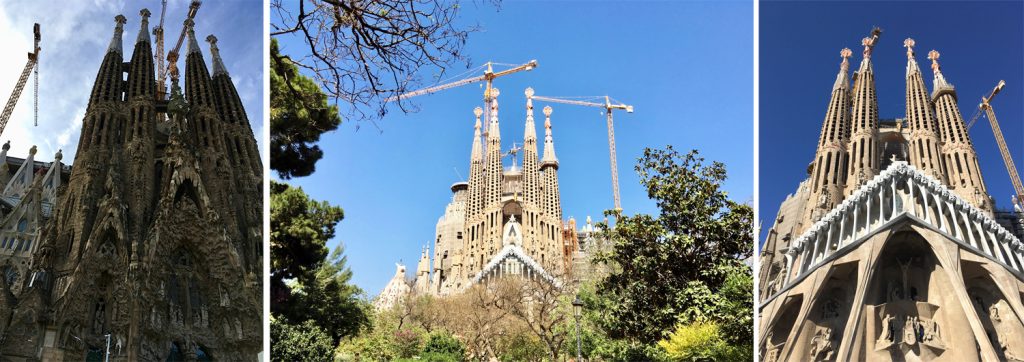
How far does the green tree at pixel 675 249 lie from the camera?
376 inches

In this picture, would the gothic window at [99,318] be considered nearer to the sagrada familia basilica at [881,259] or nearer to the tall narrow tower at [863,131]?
the sagrada familia basilica at [881,259]

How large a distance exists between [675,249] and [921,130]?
10953mm

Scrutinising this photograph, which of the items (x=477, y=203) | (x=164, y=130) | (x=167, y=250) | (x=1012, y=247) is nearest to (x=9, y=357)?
(x=167, y=250)

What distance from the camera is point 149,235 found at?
17.0 metres

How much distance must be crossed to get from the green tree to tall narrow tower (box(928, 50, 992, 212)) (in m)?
8.53

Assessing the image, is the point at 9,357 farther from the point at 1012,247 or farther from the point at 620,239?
the point at 1012,247

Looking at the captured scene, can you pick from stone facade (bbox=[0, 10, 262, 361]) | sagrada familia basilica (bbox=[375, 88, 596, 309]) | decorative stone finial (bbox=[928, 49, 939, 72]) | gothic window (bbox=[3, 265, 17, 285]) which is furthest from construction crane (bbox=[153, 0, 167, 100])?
decorative stone finial (bbox=[928, 49, 939, 72])

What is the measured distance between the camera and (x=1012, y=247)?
14570 millimetres

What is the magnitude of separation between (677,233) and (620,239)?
29.4 inches

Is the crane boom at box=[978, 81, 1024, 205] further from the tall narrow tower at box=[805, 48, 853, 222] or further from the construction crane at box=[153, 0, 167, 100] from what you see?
the construction crane at box=[153, 0, 167, 100]

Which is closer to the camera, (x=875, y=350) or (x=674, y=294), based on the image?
(x=674, y=294)

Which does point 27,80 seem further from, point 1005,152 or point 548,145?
point 548,145

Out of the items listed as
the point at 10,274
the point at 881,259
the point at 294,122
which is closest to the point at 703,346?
the point at 294,122

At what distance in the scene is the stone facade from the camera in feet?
50.8
